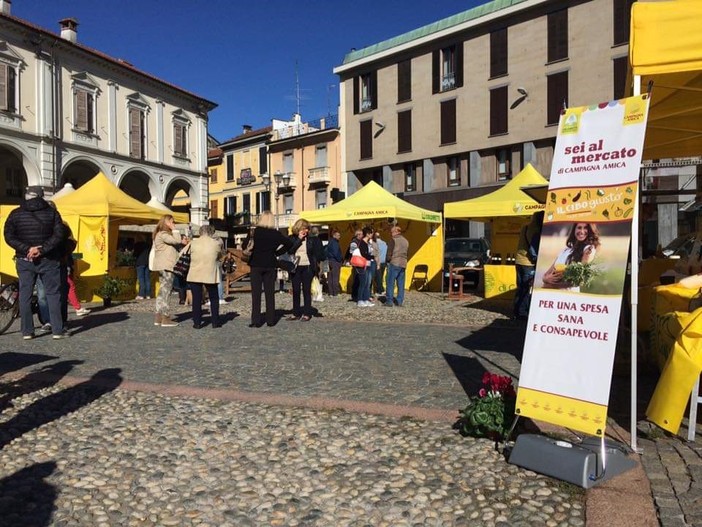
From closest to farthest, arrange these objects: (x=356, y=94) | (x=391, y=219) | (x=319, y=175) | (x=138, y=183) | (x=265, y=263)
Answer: (x=265, y=263), (x=391, y=219), (x=138, y=183), (x=356, y=94), (x=319, y=175)

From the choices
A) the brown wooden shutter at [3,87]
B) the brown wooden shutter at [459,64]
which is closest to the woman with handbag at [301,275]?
the brown wooden shutter at [3,87]

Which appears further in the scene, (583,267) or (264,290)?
(264,290)

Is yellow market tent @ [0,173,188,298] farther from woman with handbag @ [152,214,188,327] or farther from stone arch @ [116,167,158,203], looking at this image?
stone arch @ [116,167,158,203]

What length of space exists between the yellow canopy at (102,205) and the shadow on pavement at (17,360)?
6.09m

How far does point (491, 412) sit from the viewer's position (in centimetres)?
349

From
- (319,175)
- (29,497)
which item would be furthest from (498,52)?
(29,497)

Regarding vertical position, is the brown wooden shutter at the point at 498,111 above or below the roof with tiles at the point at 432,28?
below

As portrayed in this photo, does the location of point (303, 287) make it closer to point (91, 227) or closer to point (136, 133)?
point (91, 227)

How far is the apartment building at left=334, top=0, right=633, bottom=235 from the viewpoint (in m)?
26.3

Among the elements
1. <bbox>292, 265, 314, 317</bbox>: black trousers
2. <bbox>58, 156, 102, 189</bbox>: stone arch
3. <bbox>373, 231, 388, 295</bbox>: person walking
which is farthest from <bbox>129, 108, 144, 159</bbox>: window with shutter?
<bbox>292, 265, 314, 317</bbox>: black trousers

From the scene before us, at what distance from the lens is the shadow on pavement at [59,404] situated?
385 cm

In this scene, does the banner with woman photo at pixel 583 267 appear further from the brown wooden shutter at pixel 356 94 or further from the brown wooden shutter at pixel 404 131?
the brown wooden shutter at pixel 356 94

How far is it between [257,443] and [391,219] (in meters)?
12.0

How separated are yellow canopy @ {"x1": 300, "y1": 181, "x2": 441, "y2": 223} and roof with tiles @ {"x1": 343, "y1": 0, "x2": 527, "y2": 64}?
1841cm
